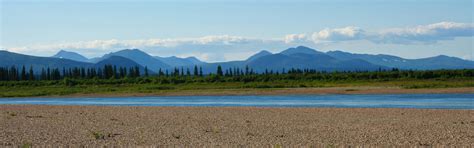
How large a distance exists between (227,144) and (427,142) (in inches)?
248

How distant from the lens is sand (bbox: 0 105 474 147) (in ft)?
75.3

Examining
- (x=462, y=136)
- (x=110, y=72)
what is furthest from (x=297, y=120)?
(x=110, y=72)

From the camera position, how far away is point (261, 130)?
1087 inches

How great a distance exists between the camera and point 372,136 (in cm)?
2417

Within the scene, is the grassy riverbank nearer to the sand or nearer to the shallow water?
the shallow water

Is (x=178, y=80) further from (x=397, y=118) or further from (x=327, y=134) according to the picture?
(x=327, y=134)

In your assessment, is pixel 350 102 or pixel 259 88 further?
pixel 259 88

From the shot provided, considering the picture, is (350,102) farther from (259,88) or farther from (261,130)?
(259,88)

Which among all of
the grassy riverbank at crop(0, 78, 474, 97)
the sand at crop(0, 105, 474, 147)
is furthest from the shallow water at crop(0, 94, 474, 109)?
the grassy riverbank at crop(0, 78, 474, 97)

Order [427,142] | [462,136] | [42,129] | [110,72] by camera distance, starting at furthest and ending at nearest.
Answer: [110,72] < [42,129] < [462,136] < [427,142]

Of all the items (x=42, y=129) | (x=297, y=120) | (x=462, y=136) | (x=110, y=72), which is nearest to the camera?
(x=462, y=136)

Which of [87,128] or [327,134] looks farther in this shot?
[87,128]

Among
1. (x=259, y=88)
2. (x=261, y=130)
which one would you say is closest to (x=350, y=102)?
(x=261, y=130)

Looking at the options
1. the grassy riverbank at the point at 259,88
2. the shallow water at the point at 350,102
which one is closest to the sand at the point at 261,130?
the shallow water at the point at 350,102
